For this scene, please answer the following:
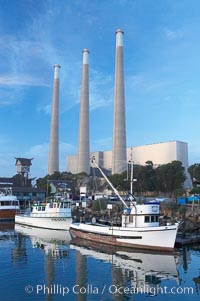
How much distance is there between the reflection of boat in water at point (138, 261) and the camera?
77.2ft

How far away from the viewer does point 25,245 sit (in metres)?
36.4

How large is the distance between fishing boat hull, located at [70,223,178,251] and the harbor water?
0.91 meters

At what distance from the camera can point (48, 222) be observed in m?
51.2

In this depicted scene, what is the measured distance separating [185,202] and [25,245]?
39723 millimetres

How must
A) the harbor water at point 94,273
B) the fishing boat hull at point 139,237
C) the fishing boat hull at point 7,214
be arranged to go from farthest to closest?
the fishing boat hull at point 7,214 < the fishing boat hull at point 139,237 < the harbor water at point 94,273

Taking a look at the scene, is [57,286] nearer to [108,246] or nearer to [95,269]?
[95,269]

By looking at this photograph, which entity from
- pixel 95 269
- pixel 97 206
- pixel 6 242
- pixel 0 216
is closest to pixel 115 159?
pixel 97 206

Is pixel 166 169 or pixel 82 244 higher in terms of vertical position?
pixel 166 169

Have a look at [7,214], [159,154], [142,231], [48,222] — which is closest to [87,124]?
[159,154]

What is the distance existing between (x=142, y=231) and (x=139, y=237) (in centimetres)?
72

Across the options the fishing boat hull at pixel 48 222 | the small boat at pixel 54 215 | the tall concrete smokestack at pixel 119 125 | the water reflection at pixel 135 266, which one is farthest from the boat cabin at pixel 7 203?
the tall concrete smokestack at pixel 119 125

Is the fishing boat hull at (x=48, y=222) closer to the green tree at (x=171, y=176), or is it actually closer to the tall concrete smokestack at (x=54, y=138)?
the green tree at (x=171, y=176)

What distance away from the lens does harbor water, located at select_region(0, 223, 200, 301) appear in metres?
19.7

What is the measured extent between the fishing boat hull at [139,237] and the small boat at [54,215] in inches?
478
